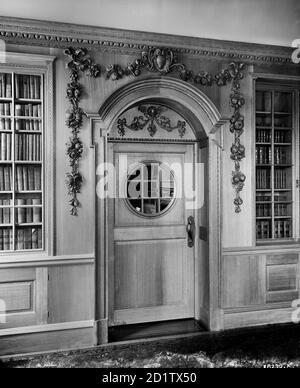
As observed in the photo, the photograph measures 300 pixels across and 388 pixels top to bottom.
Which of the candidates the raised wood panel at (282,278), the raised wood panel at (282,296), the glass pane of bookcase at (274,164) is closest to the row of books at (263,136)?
the glass pane of bookcase at (274,164)

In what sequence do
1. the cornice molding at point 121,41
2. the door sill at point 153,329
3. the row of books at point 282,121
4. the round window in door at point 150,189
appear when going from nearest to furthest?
1. the cornice molding at point 121,41
2. the door sill at point 153,329
3. the round window in door at point 150,189
4. the row of books at point 282,121

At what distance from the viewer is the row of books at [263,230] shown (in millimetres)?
4227

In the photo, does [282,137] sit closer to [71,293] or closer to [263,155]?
[263,155]

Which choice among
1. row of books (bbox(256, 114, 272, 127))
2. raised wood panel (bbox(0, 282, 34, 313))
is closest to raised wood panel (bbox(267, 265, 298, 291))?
row of books (bbox(256, 114, 272, 127))

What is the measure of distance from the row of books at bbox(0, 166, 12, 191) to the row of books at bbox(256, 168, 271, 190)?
2.51m

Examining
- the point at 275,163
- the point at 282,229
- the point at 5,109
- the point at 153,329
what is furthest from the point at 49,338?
the point at 275,163

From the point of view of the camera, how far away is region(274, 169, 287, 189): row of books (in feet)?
14.1

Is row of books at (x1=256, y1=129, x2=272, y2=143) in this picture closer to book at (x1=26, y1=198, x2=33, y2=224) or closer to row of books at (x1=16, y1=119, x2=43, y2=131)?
row of books at (x1=16, y1=119, x2=43, y2=131)

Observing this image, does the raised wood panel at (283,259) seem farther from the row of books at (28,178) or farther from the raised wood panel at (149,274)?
the row of books at (28,178)

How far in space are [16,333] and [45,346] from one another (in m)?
0.28

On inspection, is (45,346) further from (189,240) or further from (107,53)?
(107,53)

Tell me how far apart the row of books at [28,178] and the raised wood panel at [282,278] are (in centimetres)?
251

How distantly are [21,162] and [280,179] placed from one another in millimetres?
2711

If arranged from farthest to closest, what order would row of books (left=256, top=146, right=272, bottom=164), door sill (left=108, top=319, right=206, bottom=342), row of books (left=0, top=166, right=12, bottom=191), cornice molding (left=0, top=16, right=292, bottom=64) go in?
row of books (left=256, top=146, right=272, bottom=164) → door sill (left=108, top=319, right=206, bottom=342) → row of books (left=0, top=166, right=12, bottom=191) → cornice molding (left=0, top=16, right=292, bottom=64)
